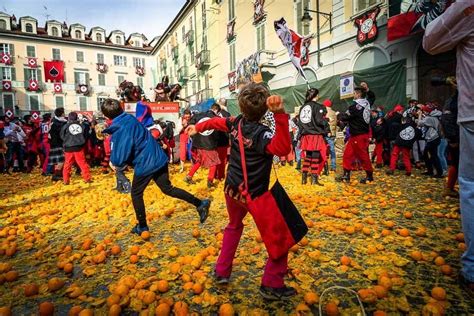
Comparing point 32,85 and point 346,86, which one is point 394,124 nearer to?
point 346,86

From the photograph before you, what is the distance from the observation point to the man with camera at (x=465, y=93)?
7.00 ft

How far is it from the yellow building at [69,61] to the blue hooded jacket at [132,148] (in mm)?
50495

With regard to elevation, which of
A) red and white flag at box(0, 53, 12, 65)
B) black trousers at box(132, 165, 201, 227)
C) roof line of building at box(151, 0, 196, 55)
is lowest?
black trousers at box(132, 165, 201, 227)

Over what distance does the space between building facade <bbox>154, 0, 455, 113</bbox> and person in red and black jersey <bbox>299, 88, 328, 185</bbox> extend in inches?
Result: 229

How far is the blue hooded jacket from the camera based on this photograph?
358 centimetres

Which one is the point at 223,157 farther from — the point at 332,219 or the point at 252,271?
the point at 252,271

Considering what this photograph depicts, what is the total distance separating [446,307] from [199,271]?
198cm

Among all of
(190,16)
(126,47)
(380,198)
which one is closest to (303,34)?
(380,198)

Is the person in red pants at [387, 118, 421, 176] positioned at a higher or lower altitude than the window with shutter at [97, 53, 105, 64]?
lower

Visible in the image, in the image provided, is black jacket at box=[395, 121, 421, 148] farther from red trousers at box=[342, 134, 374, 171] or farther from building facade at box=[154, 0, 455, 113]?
building facade at box=[154, 0, 455, 113]

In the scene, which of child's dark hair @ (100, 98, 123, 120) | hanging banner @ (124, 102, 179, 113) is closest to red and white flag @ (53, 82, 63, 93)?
hanging banner @ (124, 102, 179, 113)

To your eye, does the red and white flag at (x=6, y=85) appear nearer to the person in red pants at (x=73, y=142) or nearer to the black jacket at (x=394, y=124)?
the person in red pants at (x=73, y=142)

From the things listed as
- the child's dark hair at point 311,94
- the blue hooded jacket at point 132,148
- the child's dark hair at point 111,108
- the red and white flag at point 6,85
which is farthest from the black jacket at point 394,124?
the red and white flag at point 6,85

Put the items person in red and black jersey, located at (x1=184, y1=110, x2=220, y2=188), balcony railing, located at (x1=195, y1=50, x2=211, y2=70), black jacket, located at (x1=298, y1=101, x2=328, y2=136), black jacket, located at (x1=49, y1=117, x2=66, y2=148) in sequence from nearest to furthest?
black jacket, located at (x1=298, y1=101, x2=328, y2=136)
person in red and black jersey, located at (x1=184, y1=110, x2=220, y2=188)
black jacket, located at (x1=49, y1=117, x2=66, y2=148)
balcony railing, located at (x1=195, y1=50, x2=211, y2=70)
